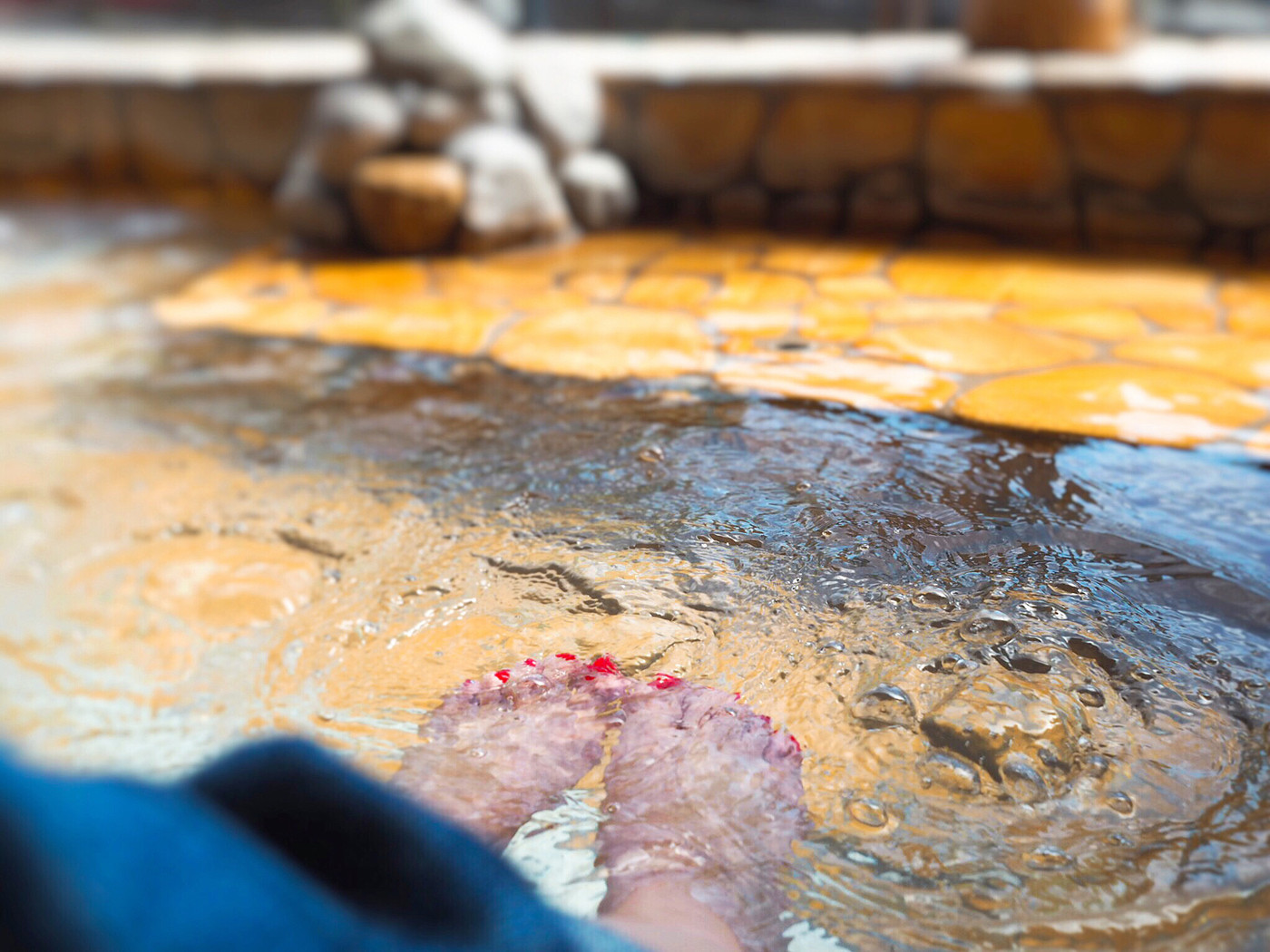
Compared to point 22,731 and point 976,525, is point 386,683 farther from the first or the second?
point 976,525

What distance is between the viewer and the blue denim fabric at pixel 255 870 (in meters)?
0.49

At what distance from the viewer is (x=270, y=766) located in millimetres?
688

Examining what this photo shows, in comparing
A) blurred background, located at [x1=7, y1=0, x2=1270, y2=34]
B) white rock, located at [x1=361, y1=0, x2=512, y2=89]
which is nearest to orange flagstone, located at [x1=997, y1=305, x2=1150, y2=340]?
white rock, located at [x1=361, y1=0, x2=512, y2=89]

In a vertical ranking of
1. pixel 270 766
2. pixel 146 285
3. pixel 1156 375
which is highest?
pixel 270 766

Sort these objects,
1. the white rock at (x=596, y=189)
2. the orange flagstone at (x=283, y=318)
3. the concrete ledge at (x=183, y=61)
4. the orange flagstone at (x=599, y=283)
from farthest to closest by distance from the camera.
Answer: the concrete ledge at (x=183, y=61) → the white rock at (x=596, y=189) → the orange flagstone at (x=599, y=283) → the orange flagstone at (x=283, y=318)

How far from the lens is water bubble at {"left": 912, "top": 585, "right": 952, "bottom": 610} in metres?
1.69

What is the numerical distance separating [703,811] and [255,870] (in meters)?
0.82

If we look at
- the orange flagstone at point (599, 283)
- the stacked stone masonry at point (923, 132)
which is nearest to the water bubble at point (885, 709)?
the orange flagstone at point (599, 283)

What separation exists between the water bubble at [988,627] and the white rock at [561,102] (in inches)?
124

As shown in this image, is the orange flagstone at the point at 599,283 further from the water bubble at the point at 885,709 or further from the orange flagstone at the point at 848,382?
the water bubble at the point at 885,709

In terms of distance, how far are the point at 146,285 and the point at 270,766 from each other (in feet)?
12.0

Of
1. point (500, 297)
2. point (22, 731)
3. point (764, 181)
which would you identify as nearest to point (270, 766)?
point (22, 731)

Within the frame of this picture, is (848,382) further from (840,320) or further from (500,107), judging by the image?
(500,107)

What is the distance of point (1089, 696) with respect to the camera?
1.47m
